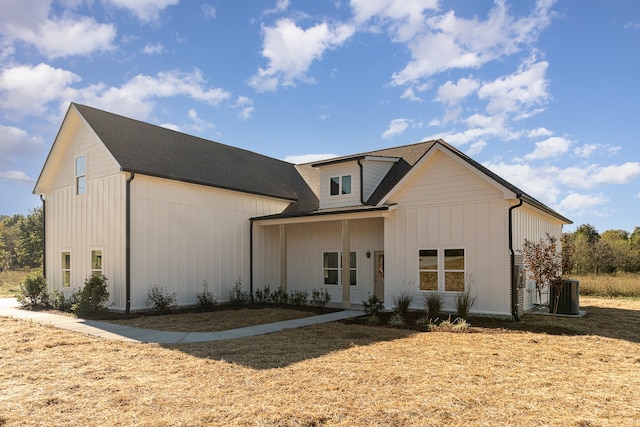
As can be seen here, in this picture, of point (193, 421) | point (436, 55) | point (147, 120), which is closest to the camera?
point (193, 421)

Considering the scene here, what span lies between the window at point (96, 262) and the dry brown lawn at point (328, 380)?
17.5ft

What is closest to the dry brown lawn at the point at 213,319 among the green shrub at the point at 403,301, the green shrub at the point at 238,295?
the green shrub at the point at 238,295

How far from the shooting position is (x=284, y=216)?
17.5m

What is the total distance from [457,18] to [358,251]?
29.4ft

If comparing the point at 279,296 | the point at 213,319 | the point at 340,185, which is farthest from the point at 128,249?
the point at 340,185

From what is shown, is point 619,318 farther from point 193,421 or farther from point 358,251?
point 193,421

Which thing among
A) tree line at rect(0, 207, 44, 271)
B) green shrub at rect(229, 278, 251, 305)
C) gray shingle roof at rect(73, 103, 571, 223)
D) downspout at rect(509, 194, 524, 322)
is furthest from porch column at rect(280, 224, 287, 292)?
tree line at rect(0, 207, 44, 271)

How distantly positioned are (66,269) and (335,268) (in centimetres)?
1076

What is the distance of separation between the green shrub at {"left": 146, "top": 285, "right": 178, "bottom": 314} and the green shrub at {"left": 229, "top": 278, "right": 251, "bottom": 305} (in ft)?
8.77

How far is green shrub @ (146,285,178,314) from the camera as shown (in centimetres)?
1446

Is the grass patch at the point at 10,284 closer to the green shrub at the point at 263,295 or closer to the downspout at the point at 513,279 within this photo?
the green shrub at the point at 263,295

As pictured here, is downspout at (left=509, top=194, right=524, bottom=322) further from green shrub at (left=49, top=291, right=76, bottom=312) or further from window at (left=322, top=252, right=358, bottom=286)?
green shrub at (left=49, top=291, right=76, bottom=312)

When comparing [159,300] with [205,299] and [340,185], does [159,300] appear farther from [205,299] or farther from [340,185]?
[340,185]

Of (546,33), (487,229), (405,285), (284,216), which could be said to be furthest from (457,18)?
(284,216)
